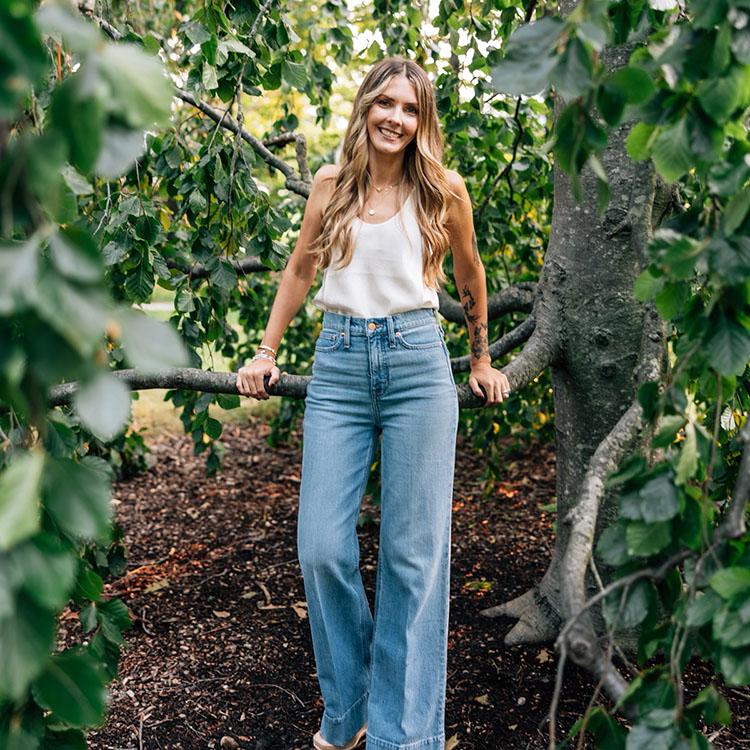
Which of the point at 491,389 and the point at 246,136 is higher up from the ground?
Result: the point at 246,136

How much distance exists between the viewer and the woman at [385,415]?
177 centimetres

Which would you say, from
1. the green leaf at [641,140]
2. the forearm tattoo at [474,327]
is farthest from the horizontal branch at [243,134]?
the green leaf at [641,140]

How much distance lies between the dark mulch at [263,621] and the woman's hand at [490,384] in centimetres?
82

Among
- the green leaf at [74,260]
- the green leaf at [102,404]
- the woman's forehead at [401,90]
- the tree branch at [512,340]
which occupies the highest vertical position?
the woman's forehead at [401,90]

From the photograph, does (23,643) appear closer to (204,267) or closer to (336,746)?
(336,746)

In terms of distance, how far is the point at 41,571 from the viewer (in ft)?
2.20

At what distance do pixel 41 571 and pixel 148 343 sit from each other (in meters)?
0.22

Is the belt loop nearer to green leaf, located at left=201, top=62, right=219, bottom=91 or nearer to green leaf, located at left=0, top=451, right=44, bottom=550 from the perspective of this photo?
green leaf, located at left=201, top=62, right=219, bottom=91

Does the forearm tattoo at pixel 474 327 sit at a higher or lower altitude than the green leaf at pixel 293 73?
lower

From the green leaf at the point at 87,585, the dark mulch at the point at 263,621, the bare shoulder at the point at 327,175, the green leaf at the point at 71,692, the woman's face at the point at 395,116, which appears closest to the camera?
the green leaf at the point at 71,692

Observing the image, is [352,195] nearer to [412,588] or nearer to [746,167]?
[412,588]

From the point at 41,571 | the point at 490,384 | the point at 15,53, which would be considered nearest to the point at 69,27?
the point at 15,53

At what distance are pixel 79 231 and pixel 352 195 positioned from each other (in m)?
1.26

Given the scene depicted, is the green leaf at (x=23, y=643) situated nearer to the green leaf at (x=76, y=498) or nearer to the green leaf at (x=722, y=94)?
the green leaf at (x=76, y=498)
